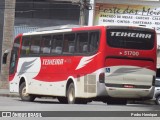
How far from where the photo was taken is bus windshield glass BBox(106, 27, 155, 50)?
20750 mm

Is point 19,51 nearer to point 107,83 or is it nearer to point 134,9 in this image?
point 107,83

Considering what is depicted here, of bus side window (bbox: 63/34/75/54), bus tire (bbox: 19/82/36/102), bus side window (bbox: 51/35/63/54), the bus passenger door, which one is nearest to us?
bus side window (bbox: 63/34/75/54)

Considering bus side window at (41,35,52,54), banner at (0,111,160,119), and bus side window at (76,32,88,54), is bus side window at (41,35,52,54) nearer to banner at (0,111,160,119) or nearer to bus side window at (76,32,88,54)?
bus side window at (76,32,88,54)

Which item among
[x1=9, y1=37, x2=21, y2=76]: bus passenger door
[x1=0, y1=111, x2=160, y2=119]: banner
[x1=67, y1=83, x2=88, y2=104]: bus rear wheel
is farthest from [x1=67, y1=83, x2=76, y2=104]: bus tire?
[x1=0, y1=111, x2=160, y2=119]: banner

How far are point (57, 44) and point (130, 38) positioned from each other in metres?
3.97

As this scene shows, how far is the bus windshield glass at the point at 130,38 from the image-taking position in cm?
2075

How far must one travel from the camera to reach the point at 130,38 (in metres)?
21.0

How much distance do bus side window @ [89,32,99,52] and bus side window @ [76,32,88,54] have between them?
322 mm

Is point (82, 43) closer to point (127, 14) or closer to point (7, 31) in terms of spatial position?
point (127, 14)

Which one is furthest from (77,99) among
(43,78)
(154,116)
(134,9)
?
(134,9)

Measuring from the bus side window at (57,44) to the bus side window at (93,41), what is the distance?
2.36m

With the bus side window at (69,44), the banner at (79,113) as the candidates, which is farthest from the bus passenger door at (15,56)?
the banner at (79,113)

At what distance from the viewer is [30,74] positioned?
26.0 m

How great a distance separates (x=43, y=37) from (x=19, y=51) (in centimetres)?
309
